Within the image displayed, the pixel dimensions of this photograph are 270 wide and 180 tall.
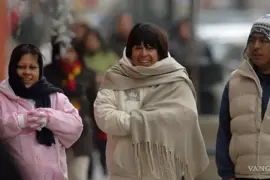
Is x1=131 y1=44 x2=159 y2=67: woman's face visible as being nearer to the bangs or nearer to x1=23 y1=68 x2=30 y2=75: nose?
the bangs

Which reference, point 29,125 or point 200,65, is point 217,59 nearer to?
point 200,65

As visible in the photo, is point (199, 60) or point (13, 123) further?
point (199, 60)

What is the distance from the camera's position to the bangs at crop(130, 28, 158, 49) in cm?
315

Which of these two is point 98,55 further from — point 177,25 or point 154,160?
point 154,160

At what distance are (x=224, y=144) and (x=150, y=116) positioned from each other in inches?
16.8

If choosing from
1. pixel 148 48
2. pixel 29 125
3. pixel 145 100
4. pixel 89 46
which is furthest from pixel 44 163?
pixel 89 46

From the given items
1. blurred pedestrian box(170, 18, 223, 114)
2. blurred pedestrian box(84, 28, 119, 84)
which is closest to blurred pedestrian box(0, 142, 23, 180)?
blurred pedestrian box(84, 28, 119, 84)

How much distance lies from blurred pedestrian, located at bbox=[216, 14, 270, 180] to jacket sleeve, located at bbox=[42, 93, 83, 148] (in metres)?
0.84

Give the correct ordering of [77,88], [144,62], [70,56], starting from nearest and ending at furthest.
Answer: [144,62]
[77,88]
[70,56]

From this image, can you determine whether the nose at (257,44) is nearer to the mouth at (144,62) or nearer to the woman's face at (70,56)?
the mouth at (144,62)

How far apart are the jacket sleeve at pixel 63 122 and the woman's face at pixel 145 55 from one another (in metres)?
0.51

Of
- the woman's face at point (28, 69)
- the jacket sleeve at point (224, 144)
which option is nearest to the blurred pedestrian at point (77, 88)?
the woman's face at point (28, 69)

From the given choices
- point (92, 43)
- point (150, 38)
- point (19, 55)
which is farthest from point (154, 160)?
point (92, 43)

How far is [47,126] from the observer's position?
322 cm
